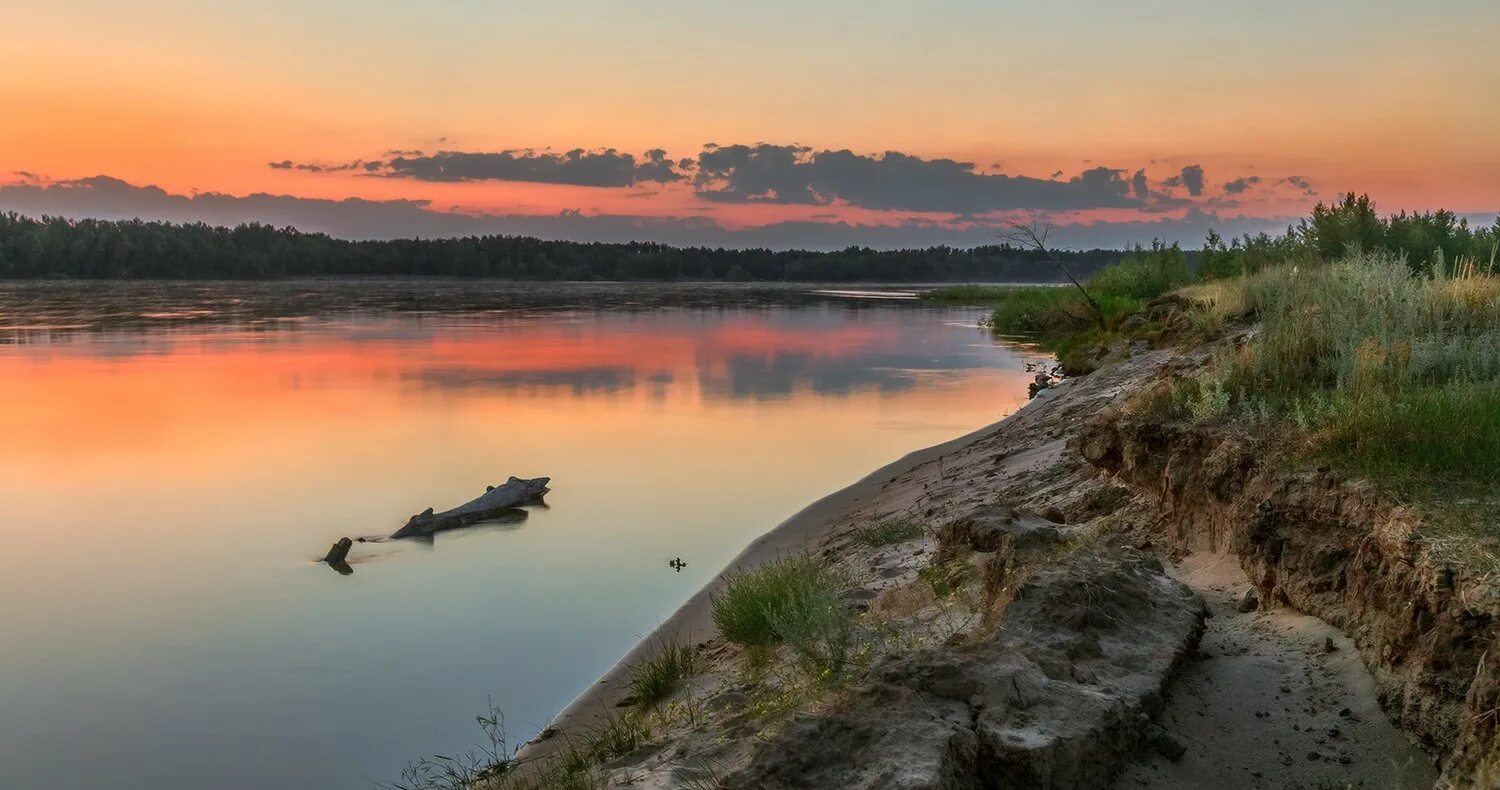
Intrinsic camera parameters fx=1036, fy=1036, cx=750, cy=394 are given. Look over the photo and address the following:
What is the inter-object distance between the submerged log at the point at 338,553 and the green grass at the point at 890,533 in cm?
494

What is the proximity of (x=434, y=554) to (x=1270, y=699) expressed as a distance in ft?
25.9

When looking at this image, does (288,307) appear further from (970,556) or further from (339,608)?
(970,556)

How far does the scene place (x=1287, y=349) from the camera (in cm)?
755

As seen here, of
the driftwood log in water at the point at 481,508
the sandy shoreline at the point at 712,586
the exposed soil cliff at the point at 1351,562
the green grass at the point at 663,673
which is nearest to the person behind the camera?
the exposed soil cliff at the point at 1351,562

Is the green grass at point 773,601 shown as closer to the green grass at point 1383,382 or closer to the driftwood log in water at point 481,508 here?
the green grass at point 1383,382

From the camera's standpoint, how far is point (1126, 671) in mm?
4383

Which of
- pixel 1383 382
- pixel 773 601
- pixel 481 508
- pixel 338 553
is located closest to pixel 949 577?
pixel 773 601

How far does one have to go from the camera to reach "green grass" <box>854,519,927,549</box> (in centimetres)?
835

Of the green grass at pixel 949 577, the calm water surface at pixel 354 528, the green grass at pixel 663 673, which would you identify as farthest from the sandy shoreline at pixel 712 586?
the green grass at pixel 949 577

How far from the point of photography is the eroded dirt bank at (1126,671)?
3738 mm

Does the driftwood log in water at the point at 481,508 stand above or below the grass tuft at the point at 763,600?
below

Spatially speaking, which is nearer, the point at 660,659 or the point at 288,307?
the point at 660,659

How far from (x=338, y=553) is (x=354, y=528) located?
1.35 m

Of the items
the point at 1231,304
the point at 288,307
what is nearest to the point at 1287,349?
the point at 1231,304
